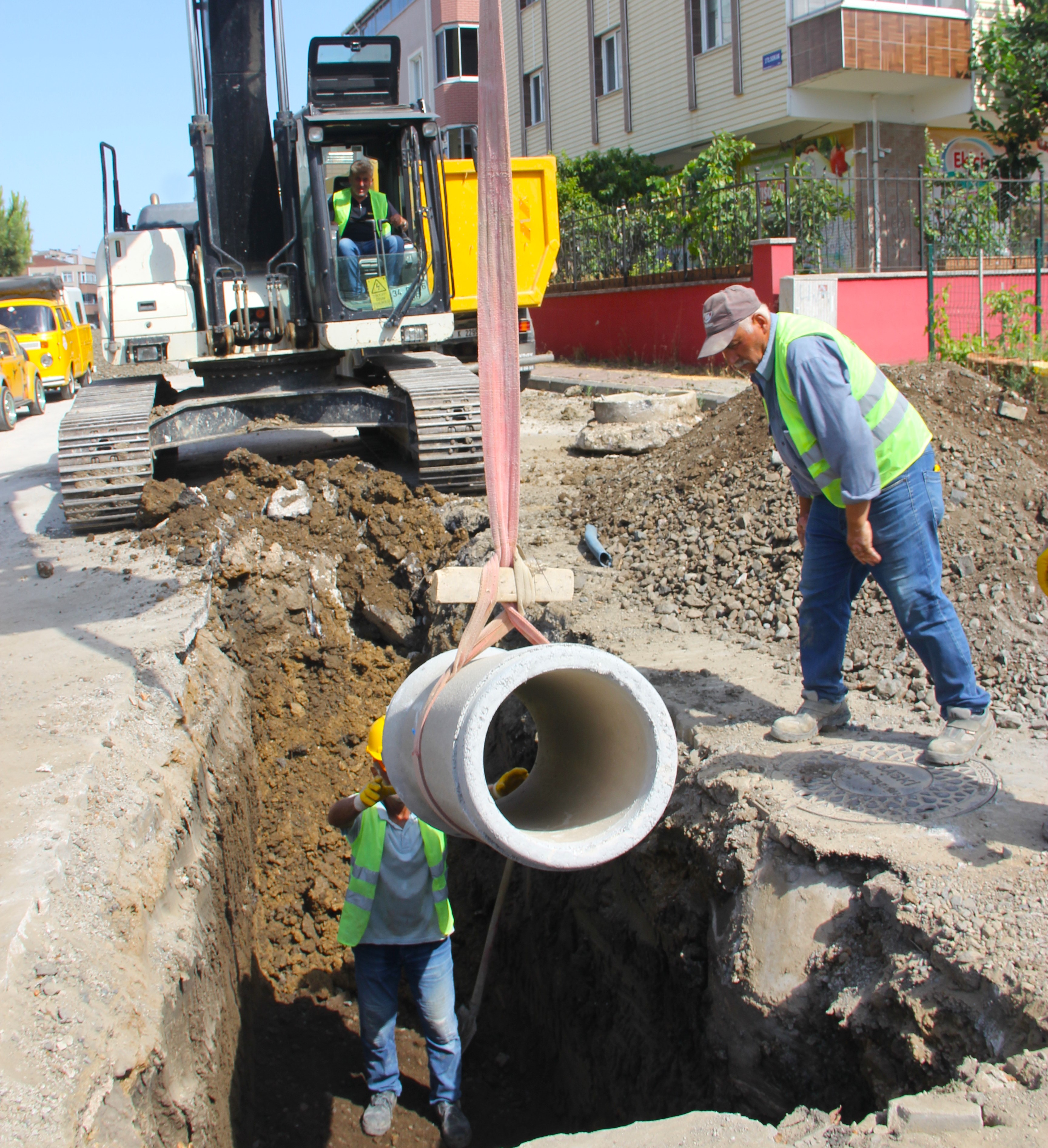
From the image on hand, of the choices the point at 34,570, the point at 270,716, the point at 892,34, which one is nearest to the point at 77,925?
the point at 270,716

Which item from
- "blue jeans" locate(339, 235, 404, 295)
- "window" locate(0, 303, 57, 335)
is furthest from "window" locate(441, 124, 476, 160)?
"window" locate(0, 303, 57, 335)

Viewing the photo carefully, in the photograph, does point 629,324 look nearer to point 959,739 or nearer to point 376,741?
point 376,741

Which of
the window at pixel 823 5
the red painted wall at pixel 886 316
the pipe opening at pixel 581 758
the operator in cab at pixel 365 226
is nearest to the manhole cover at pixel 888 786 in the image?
the pipe opening at pixel 581 758

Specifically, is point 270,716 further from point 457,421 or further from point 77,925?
point 77,925

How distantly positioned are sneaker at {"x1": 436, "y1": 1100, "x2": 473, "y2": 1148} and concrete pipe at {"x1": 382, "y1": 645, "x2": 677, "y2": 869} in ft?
5.74

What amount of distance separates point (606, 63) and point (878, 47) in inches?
336

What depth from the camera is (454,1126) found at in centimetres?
416

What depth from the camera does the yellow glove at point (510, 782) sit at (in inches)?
142

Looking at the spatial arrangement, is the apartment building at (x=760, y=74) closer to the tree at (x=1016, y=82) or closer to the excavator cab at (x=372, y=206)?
the tree at (x=1016, y=82)

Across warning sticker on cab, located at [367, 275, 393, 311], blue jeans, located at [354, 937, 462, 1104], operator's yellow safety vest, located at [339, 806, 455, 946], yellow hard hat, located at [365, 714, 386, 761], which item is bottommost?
blue jeans, located at [354, 937, 462, 1104]

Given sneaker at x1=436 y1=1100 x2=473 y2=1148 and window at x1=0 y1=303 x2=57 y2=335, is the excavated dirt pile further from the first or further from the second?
window at x1=0 y1=303 x2=57 y2=335

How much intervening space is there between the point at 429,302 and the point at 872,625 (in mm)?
4901

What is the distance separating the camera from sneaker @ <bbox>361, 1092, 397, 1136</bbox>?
4172mm

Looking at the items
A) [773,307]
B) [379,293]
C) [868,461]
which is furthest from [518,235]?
[868,461]
